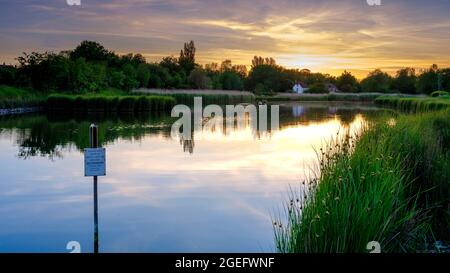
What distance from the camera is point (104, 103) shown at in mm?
31172

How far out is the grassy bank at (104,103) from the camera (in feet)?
102

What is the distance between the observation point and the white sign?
4.85 meters

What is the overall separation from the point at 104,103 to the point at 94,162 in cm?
2700

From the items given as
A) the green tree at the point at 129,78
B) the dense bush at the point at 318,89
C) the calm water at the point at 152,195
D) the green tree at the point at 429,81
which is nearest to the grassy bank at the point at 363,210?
the calm water at the point at 152,195

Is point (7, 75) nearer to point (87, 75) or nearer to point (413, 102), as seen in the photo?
point (87, 75)

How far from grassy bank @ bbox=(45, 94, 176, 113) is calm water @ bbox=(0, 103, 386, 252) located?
54.7 ft

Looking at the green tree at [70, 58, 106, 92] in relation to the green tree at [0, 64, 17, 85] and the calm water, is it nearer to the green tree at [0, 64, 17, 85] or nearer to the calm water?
the green tree at [0, 64, 17, 85]

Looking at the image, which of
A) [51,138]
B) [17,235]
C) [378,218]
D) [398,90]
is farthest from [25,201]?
[398,90]

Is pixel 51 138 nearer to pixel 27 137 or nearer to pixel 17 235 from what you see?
pixel 27 137

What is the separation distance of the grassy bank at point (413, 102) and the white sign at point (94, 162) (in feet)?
55.2

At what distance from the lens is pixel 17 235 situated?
6.09 m

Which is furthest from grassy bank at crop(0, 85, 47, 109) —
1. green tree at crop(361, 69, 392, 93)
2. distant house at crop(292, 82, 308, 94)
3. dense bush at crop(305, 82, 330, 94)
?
distant house at crop(292, 82, 308, 94)

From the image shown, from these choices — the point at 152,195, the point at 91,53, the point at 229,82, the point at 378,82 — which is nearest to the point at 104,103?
the point at 91,53
